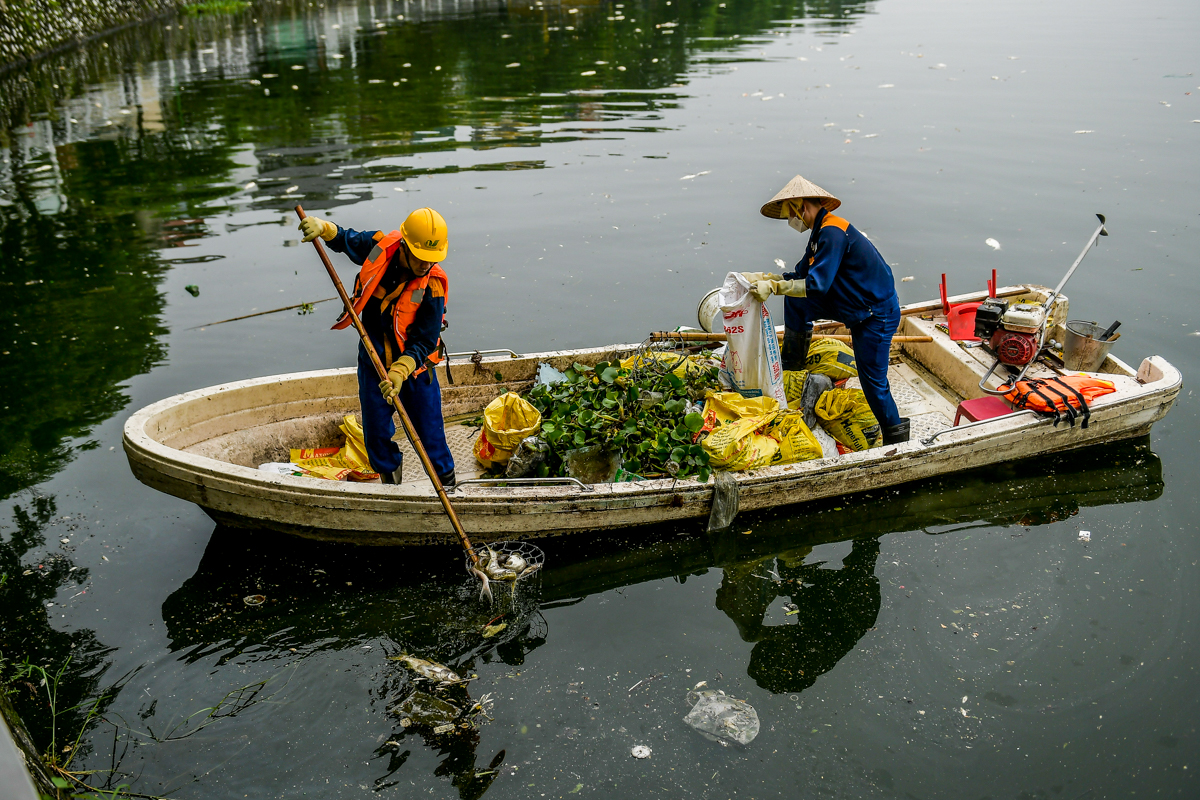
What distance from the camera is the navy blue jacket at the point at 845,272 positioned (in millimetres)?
5301

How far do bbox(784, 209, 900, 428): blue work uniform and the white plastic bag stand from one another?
380mm

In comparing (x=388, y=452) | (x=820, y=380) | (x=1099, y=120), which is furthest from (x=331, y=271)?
(x=1099, y=120)

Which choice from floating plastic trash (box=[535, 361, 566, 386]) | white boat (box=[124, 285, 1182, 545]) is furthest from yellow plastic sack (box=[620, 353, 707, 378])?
floating plastic trash (box=[535, 361, 566, 386])

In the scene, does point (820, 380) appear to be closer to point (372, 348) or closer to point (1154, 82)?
point (372, 348)

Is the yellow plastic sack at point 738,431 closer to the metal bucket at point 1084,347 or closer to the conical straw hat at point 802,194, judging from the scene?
the conical straw hat at point 802,194

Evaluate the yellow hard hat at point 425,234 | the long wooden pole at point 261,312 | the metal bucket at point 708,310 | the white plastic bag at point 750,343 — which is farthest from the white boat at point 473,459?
the long wooden pole at point 261,312

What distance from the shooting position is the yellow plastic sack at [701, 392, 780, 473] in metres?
5.28

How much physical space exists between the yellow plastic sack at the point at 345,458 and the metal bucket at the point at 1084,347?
5349 millimetres

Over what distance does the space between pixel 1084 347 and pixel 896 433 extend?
1.95 metres

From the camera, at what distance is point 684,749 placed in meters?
4.01

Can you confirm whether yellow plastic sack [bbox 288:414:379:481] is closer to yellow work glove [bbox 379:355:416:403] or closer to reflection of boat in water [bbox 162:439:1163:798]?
reflection of boat in water [bbox 162:439:1163:798]

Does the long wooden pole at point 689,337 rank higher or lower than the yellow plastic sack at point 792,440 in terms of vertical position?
higher

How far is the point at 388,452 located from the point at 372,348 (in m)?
0.89

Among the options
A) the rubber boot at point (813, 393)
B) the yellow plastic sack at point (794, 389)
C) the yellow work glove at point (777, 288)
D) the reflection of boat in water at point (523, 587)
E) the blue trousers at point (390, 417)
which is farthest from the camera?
the yellow plastic sack at point (794, 389)
